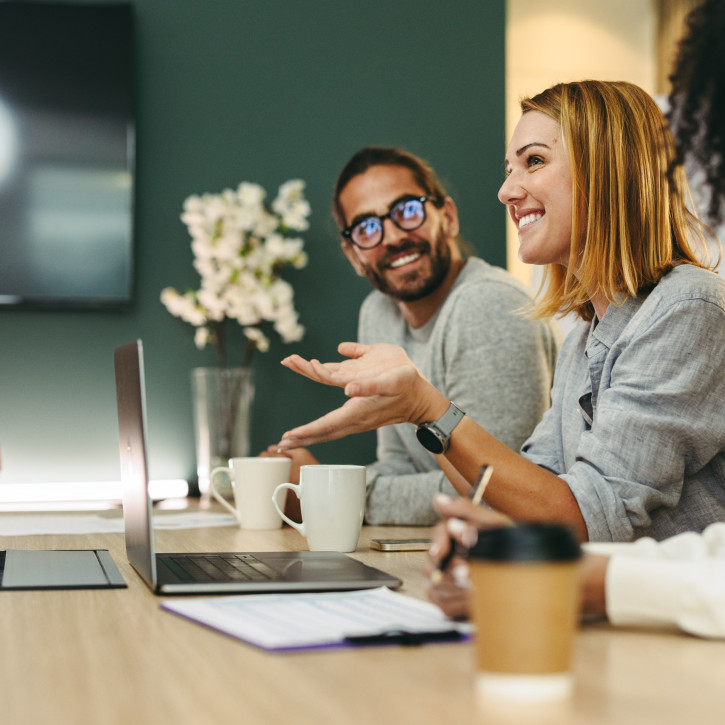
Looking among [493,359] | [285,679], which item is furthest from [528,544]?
[493,359]

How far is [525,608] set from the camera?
1.64 feet

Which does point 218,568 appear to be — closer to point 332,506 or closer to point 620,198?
point 332,506

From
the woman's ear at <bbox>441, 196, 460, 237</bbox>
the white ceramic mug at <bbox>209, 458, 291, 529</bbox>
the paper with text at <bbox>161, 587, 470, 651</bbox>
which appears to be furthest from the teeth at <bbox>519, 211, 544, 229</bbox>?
the paper with text at <bbox>161, 587, 470, 651</bbox>

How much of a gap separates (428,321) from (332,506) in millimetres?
1056

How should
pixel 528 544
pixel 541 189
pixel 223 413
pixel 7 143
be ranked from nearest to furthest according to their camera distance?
1. pixel 528 544
2. pixel 541 189
3. pixel 223 413
4. pixel 7 143

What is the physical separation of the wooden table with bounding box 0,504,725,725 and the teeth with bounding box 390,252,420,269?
4.74 ft

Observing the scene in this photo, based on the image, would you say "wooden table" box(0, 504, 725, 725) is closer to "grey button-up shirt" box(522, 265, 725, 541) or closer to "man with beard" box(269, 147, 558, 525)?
"grey button-up shirt" box(522, 265, 725, 541)

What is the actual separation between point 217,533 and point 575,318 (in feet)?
2.30

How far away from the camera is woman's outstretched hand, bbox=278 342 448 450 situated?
126cm

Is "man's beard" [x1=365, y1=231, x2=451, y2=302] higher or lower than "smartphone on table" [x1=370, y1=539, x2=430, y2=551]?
higher

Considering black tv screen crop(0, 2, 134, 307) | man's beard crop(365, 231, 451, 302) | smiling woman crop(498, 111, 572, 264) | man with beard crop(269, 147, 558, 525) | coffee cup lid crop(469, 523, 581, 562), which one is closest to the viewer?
coffee cup lid crop(469, 523, 581, 562)

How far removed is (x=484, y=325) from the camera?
1878mm

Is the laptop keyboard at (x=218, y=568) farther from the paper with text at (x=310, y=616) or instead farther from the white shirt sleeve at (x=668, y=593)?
the white shirt sleeve at (x=668, y=593)

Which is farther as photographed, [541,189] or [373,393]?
[541,189]
